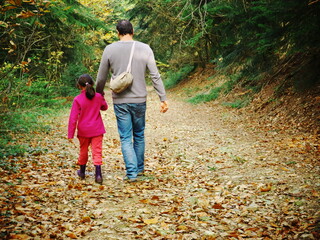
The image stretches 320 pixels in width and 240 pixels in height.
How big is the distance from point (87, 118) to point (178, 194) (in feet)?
6.24

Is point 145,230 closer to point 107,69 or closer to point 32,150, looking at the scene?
point 107,69

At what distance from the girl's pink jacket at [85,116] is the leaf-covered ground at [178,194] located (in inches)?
34.6

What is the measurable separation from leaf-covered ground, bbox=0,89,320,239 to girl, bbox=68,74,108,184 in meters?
0.62

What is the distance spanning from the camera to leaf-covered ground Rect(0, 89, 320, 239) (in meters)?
3.11

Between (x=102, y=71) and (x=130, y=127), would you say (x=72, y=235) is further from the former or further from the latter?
(x=102, y=71)

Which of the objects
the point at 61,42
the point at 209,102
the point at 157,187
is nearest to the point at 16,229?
the point at 157,187

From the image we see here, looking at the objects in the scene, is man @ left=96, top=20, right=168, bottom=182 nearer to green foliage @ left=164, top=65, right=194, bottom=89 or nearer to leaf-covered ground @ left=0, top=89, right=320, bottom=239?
leaf-covered ground @ left=0, top=89, right=320, bottom=239

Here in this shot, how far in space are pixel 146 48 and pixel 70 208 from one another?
8.75ft

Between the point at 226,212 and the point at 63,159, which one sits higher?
the point at 226,212

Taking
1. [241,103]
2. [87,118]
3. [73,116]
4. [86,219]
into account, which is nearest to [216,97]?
[241,103]

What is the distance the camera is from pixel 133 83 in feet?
14.9

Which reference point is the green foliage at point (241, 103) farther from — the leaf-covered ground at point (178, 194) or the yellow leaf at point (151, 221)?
the yellow leaf at point (151, 221)

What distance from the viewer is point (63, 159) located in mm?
6078

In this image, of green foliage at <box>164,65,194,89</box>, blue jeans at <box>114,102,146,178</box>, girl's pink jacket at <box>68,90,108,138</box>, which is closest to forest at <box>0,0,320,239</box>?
blue jeans at <box>114,102,146,178</box>
